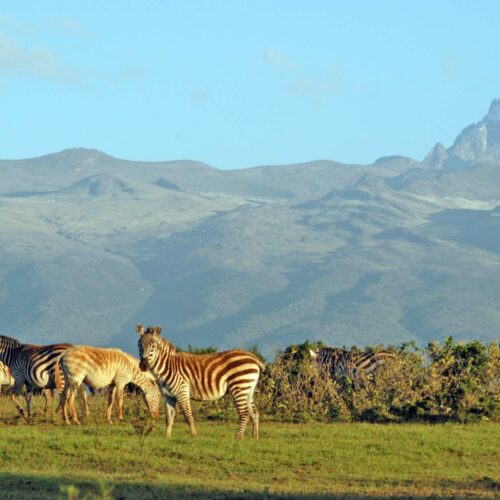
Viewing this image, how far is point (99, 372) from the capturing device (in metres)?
28.8

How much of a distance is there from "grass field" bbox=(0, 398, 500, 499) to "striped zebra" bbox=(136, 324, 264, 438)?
75 cm

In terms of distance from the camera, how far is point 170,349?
2803 cm

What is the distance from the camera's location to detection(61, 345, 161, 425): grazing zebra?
93.8 ft

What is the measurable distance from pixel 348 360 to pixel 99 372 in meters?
7.77

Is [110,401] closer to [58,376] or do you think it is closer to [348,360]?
[58,376]

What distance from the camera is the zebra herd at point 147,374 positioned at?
27.5m

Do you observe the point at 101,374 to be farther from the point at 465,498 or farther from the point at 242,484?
the point at 465,498

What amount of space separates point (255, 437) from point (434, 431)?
14.3ft

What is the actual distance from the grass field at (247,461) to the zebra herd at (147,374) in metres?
0.69

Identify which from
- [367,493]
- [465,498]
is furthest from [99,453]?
[465,498]

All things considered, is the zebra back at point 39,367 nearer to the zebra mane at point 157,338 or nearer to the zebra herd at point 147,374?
the zebra herd at point 147,374

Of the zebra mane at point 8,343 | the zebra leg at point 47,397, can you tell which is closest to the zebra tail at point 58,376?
the zebra leg at point 47,397


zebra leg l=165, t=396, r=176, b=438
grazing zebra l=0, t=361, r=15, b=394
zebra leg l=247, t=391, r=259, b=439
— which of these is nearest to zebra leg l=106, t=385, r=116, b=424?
zebra leg l=165, t=396, r=176, b=438

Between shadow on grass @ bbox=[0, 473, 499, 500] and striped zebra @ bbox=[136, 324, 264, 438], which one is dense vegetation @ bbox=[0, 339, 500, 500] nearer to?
shadow on grass @ bbox=[0, 473, 499, 500]
